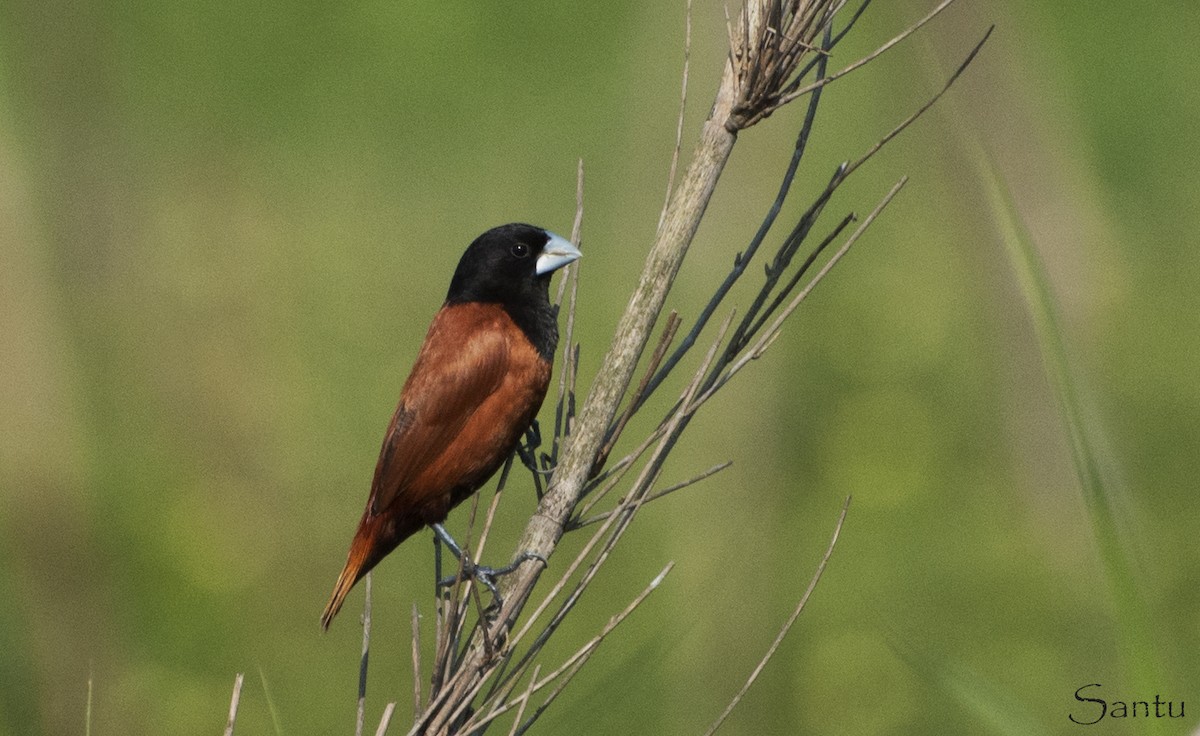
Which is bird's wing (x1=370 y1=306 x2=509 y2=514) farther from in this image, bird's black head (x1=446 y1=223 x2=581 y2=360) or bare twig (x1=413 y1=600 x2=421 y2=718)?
bare twig (x1=413 y1=600 x2=421 y2=718)

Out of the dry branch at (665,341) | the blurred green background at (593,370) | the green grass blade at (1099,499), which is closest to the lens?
the green grass blade at (1099,499)

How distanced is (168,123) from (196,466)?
383 cm

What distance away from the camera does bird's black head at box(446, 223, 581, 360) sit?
119 inches

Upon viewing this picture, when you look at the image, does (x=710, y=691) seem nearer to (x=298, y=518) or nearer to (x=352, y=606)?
(x=352, y=606)

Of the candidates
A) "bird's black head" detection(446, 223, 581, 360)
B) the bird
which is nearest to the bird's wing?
the bird

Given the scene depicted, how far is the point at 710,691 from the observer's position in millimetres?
4445

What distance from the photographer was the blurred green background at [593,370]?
4867 mm

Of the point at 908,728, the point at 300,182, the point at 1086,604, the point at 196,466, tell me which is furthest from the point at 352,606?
the point at 300,182

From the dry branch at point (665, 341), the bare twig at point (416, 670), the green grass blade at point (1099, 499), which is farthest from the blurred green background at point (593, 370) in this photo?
the bare twig at point (416, 670)

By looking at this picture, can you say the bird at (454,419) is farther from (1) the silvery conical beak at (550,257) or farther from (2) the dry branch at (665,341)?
(2) the dry branch at (665,341)

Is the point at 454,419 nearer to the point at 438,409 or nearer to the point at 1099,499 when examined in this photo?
the point at 438,409

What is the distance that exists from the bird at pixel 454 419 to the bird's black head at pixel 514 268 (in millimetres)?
42

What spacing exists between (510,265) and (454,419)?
0.40m

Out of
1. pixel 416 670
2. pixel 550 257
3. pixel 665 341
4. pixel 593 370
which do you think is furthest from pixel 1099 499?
pixel 593 370
